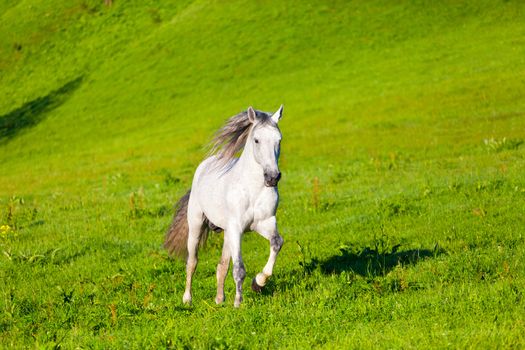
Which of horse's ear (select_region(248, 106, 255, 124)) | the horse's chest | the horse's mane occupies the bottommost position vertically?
the horse's chest

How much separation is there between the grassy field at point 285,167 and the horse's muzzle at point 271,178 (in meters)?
1.65

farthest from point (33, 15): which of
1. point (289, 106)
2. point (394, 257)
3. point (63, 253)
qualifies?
point (394, 257)

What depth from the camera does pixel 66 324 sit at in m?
8.95

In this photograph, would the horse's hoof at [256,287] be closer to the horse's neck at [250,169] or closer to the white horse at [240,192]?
the white horse at [240,192]

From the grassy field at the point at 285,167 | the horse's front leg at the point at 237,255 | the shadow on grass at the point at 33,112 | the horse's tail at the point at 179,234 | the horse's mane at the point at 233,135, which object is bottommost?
the shadow on grass at the point at 33,112

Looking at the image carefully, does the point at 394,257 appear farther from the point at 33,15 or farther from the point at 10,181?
the point at 33,15

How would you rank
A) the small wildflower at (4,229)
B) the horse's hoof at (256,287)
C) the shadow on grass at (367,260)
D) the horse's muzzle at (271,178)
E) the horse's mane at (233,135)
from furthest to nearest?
1. the small wildflower at (4,229)
2. the shadow on grass at (367,260)
3. the horse's mane at (233,135)
4. the horse's hoof at (256,287)
5. the horse's muzzle at (271,178)

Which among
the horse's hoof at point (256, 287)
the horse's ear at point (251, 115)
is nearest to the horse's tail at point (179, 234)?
the horse's hoof at point (256, 287)

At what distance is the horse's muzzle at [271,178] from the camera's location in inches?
310

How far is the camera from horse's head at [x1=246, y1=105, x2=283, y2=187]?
7941mm

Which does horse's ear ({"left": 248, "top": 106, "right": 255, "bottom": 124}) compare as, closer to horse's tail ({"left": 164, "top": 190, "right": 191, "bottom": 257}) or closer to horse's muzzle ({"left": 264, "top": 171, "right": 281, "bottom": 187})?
horse's muzzle ({"left": 264, "top": 171, "right": 281, "bottom": 187})

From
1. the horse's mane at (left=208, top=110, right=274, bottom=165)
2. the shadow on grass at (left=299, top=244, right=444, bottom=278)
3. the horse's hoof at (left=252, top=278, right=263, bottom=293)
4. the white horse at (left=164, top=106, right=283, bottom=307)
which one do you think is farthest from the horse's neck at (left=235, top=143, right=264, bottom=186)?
the shadow on grass at (left=299, top=244, right=444, bottom=278)

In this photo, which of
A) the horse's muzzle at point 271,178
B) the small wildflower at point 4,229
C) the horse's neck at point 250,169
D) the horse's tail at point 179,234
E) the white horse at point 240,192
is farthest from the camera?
the small wildflower at point 4,229

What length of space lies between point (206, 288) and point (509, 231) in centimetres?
566
